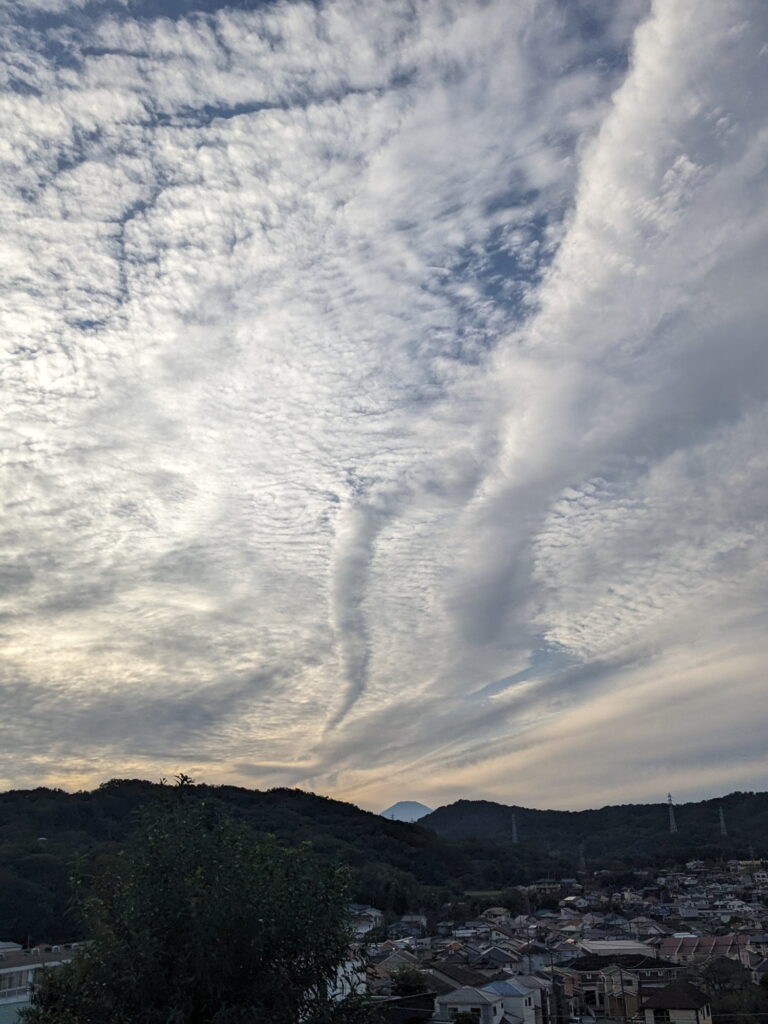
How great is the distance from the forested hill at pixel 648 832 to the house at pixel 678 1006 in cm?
9982

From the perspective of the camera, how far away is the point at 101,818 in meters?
106

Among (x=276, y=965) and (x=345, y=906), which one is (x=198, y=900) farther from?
(x=345, y=906)

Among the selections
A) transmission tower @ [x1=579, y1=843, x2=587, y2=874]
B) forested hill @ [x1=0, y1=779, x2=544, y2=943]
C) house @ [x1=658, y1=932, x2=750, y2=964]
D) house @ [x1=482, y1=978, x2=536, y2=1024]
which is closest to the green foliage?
house @ [x1=482, y1=978, x2=536, y2=1024]

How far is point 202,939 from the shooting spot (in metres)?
9.47

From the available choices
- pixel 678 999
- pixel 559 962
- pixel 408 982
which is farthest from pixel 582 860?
pixel 408 982

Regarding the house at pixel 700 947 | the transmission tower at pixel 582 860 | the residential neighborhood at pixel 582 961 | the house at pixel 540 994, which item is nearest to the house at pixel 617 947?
the residential neighborhood at pixel 582 961

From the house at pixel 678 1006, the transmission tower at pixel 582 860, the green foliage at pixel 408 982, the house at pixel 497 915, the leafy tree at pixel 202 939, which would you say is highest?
the transmission tower at pixel 582 860

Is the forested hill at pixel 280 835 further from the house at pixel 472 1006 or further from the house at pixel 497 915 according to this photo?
the house at pixel 472 1006

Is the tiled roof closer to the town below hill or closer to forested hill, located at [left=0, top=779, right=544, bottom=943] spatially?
the town below hill

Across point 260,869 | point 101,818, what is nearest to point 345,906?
point 260,869

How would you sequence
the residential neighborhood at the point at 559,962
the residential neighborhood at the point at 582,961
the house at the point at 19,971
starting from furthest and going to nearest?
the residential neighborhood at the point at 582,961 → the residential neighborhood at the point at 559,962 → the house at the point at 19,971

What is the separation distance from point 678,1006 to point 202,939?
105 ft

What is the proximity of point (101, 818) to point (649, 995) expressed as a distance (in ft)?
277

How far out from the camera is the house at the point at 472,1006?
28875 millimetres
